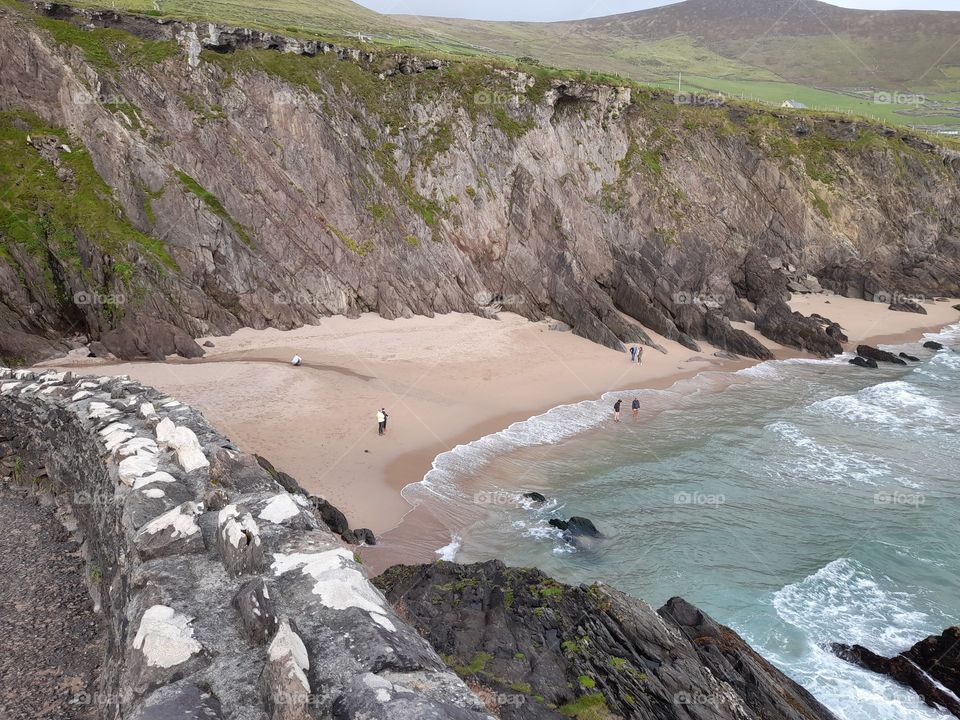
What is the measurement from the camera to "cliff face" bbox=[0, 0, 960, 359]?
2856 cm

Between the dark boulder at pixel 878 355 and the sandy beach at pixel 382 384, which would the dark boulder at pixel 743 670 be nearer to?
the sandy beach at pixel 382 384

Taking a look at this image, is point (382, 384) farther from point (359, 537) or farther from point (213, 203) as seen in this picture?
point (213, 203)

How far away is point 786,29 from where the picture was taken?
156 m

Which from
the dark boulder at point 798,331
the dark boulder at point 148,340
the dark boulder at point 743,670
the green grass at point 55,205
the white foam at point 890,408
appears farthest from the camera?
the dark boulder at point 798,331

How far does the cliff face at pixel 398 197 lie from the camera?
2856cm

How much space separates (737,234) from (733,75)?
8255cm

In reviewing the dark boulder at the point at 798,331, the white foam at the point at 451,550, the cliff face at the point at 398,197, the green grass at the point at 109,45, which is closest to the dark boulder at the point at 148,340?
the cliff face at the point at 398,197

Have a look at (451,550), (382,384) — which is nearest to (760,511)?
(451,550)

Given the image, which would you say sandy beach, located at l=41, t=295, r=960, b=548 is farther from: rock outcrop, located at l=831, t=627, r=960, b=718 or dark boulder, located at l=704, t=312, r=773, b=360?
rock outcrop, located at l=831, t=627, r=960, b=718

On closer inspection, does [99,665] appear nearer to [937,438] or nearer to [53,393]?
[53,393]

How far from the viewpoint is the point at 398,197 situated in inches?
1470

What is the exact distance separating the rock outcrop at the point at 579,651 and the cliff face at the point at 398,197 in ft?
66.6

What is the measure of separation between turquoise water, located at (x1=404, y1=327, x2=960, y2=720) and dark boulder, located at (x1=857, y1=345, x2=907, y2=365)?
6.56 meters

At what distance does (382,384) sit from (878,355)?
1064 inches
